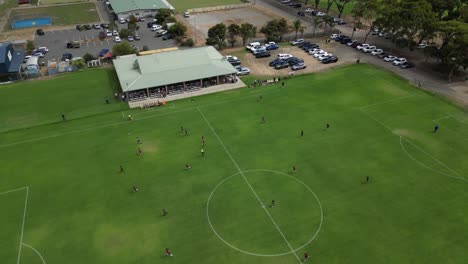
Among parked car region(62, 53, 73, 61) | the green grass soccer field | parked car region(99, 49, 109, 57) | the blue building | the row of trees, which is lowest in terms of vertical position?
the green grass soccer field

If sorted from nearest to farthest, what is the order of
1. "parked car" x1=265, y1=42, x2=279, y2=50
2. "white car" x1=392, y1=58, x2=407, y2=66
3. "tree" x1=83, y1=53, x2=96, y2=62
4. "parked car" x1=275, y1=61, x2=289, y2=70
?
1. "white car" x1=392, y1=58, x2=407, y2=66
2. "parked car" x1=275, y1=61, x2=289, y2=70
3. "tree" x1=83, y1=53, x2=96, y2=62
4. "parked car" x1=265, y1=42, x2=279, y2=50

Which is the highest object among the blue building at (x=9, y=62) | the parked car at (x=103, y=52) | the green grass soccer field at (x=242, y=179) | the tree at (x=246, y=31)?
the tree at (x=246, y=31)

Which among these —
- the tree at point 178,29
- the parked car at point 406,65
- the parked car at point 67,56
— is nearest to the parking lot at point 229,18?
the tree at point 178,29

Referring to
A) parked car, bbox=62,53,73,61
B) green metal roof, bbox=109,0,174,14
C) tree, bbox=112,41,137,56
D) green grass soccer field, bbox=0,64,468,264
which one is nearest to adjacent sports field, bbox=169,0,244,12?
green metal roof, bbox=109,0,174,14

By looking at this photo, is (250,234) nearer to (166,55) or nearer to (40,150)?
(40,150)

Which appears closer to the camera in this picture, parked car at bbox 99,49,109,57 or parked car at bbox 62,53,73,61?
parked car at bbox 62,53,73,61

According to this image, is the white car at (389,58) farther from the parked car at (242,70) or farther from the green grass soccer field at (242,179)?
the parked car at (242,70)

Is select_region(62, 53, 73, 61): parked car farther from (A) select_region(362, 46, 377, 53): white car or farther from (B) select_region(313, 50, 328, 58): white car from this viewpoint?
(A) select_region(362, 46, 377, 53): white car
